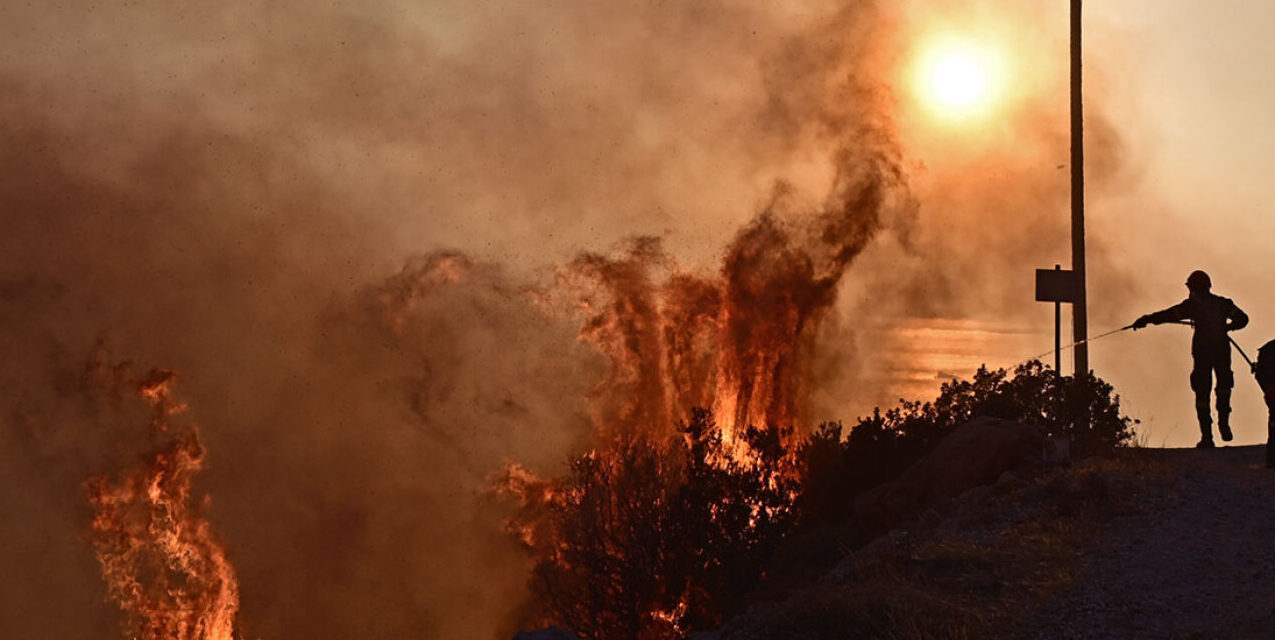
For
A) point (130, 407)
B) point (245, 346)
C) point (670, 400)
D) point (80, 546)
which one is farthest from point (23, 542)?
point (670, 400)

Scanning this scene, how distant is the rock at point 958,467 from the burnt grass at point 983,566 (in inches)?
31.0

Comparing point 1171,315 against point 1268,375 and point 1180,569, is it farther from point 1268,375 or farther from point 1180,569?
point 1180,569

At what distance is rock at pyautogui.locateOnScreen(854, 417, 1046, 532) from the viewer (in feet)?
63.8

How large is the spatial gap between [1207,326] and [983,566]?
7.01 metres

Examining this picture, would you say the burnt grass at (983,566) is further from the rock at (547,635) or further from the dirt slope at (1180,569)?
the rock at (547,635)

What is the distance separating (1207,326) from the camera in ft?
64.9

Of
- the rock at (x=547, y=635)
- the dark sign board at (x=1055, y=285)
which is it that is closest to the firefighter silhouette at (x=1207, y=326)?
the dark sign board at (x=1055, y=285)

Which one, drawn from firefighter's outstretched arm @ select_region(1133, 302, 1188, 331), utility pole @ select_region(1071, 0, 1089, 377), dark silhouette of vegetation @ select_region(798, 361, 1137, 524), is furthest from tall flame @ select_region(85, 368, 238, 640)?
firefighter's outstretched arm @ select_region(1133, 302, 1188, 331)

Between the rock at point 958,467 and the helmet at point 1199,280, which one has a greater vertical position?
the helmet at point 1199,280

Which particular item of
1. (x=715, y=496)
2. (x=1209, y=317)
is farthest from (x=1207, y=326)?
(x=715, y=496)

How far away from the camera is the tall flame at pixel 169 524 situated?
206ft

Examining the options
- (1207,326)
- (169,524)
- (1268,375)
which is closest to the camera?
(1268,375)

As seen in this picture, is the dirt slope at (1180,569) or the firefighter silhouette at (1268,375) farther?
the firefighter silhouette at (1268,375)

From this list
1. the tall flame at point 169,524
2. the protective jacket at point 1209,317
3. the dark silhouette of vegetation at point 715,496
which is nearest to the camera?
the protective jacket at point 1209,317
